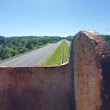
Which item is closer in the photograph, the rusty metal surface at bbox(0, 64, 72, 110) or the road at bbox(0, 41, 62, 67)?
the rusty metal surface at bbox(0, 64, 72, 110)

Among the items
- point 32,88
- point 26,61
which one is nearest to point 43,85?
point 32,88

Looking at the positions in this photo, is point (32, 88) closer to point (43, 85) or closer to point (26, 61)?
point (43, 85)

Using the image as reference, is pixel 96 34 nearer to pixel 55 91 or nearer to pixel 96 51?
pixel 96 51

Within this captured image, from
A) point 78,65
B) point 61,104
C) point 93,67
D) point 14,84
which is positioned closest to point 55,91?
point 61,104

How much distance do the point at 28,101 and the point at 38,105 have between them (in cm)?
13

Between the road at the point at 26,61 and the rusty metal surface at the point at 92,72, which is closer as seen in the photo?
the rusty metal surface at the point at 92,72

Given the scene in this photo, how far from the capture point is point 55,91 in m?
3.36

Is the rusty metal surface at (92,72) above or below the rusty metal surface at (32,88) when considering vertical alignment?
above

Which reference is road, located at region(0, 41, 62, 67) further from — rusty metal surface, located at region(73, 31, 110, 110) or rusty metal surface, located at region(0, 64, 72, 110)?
rusty metal surface, located at region(73, 31, 110, 110)

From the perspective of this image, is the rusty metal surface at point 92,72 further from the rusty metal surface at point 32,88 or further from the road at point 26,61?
the road at point 26,61

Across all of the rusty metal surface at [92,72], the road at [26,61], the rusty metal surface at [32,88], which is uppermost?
the rusty metal surface at [92,72]

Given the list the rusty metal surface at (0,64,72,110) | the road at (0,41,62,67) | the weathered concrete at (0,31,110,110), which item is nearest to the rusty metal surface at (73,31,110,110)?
the weathered concrete at (0,31,110,110)

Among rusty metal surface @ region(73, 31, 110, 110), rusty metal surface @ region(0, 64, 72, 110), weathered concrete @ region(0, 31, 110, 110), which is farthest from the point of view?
rusty metal surface @ region(0, 64, 72, 110)

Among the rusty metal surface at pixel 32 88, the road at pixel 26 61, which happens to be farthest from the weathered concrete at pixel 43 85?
the road at pixel 26 61
